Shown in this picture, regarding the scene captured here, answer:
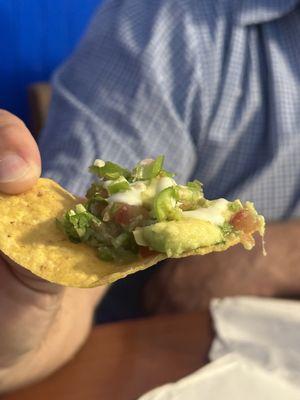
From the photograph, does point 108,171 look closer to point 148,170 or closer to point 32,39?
point 148,170

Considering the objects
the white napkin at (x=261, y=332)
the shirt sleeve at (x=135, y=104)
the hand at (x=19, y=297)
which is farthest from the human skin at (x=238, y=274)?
the hand at (x=19, y=297)

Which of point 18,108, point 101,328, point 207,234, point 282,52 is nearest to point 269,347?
point 101,328

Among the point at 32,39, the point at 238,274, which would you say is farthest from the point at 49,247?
the point at 32,39

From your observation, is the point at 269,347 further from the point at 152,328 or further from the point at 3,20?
the point at 3,20

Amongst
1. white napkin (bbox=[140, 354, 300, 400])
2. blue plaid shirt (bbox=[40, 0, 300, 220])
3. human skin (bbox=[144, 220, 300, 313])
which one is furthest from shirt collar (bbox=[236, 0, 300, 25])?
white napkin (bbox=[140, 354, 300, 400])

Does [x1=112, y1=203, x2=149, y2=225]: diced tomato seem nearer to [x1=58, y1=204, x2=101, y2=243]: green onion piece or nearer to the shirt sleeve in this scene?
[x1=58, y1=204, x2=101, y2=243]: green onion piece

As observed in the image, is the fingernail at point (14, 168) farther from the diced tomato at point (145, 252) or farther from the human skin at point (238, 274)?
the human skin at point (238, 274)

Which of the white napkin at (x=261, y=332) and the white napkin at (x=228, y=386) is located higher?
the white napkin at (x=228, y=386)
